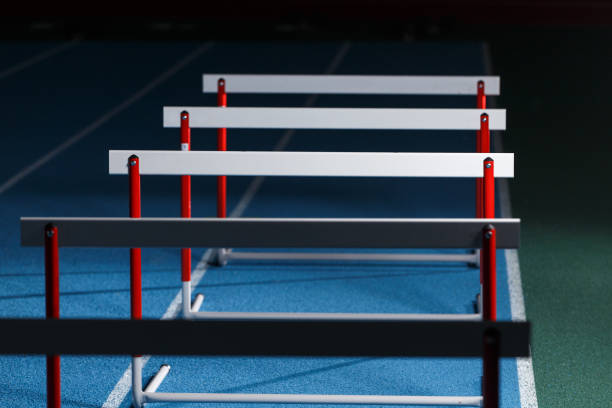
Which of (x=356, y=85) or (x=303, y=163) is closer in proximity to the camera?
(x=303, y=163)

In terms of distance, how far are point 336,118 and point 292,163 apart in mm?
1079

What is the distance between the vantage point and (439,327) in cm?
235

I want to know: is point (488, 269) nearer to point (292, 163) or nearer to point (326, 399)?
point (292, 163)

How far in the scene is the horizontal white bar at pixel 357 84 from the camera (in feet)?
19.2

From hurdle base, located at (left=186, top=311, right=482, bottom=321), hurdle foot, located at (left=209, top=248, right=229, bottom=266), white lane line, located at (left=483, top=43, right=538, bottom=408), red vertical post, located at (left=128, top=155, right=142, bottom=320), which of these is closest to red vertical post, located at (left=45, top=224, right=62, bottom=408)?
red vertical post, located at (left=128, top=155, right=142, bottom=320)

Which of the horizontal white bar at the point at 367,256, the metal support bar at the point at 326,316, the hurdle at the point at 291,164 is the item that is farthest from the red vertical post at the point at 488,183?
the horizontal white bar at the point at 367,256

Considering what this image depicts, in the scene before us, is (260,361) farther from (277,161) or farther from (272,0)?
(272,0)

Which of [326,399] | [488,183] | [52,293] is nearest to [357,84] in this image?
[488,183]

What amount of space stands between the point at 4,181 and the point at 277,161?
5124 mm

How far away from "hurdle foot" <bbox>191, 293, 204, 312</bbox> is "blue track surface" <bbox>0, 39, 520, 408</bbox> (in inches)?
4.4

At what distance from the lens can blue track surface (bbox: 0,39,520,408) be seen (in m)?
4.78

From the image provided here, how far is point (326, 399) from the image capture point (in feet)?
14.1

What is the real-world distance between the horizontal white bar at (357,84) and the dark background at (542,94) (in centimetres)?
127

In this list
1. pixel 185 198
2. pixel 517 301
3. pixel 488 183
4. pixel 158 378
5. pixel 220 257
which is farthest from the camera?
pixel 220 257
